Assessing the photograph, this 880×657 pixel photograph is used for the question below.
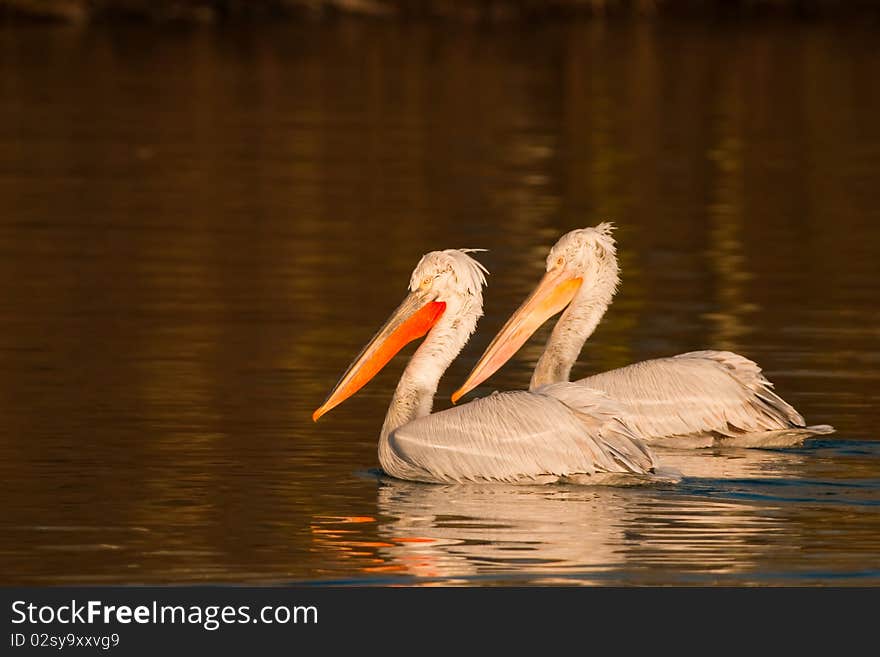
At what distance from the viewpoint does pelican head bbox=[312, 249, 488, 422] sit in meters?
9.29

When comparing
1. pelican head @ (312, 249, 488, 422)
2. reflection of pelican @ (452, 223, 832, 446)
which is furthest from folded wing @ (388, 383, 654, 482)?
reflection of pelican @ (452, 223, 832, 446)

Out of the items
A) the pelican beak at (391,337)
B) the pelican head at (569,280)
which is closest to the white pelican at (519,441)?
the pelican beak at (391,337)

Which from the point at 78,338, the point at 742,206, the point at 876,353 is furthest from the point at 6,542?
the point at 742,206

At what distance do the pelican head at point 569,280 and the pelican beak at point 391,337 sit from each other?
3.05 ft

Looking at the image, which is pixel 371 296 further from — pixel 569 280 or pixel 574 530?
pixel 574 530

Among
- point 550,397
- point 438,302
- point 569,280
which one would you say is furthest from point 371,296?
point 550,397

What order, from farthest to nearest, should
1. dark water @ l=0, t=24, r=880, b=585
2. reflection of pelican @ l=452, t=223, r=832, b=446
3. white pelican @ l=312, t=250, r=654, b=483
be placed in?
reflection of pelican @ l=452, t=223, r=832, b=446 < white pelican @ l=312, t=250, r=654, b=483 < dark water @ l=0, t=24, r=880, b=585

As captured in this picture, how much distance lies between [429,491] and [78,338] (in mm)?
3957

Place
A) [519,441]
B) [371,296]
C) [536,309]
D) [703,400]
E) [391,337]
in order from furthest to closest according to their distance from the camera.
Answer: [371,296]
[536,309]
[703,400]
[391,337]
[519,441]

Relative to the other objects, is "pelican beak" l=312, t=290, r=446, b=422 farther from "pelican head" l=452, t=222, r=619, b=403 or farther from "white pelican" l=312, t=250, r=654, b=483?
"pelican head" l=452, t=222, r=619, b=403

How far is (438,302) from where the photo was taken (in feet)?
30.7

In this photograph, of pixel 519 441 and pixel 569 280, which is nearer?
pixel 519 441

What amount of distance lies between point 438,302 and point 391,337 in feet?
0.86

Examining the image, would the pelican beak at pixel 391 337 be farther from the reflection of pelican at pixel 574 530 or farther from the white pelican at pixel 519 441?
the reflection of pelican at pixel 574 530
